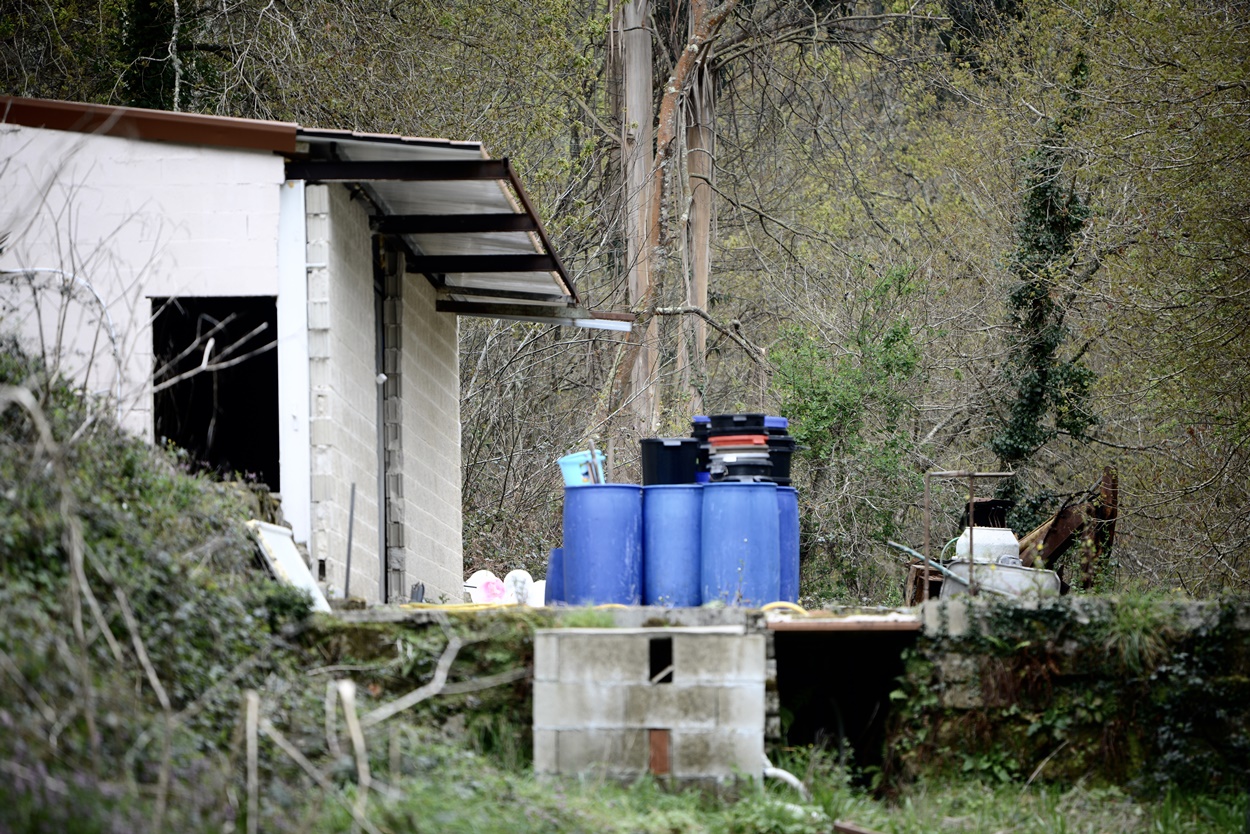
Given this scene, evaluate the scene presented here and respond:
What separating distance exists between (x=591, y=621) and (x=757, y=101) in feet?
65.1

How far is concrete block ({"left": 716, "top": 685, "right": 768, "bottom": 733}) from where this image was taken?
7.50 meters

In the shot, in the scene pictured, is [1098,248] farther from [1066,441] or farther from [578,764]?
[578,764]

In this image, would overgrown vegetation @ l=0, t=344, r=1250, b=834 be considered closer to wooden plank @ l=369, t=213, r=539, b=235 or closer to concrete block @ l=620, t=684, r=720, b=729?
concrete block @ l=620, t=684, r=720, b=729

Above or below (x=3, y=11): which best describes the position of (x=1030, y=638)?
below

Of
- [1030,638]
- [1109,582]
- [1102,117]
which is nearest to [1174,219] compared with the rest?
[1102,117]

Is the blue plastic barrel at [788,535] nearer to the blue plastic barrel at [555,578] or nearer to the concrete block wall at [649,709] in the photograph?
the blue plastic barrel at [555,578]

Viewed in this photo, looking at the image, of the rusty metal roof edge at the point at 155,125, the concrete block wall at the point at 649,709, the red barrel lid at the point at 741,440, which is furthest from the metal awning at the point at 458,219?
the concrete block wall at the point at 649,709

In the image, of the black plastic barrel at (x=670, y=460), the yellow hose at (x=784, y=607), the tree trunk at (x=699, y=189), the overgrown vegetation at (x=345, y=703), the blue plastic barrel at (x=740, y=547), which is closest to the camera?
the overgrown vegetation at (x=345, y=703)

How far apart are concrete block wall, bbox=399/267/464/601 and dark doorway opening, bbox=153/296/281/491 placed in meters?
1.20

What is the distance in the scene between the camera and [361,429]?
10.8 m

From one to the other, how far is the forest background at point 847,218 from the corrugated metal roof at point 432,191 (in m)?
2.36

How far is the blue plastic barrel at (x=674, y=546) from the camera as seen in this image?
939cm

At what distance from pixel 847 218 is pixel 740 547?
16.3 m

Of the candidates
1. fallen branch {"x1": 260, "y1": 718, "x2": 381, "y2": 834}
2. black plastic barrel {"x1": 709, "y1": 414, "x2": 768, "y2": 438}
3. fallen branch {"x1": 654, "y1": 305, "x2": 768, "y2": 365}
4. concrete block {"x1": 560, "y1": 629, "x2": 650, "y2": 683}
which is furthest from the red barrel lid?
fallen branch {"x1": 654, "y1": 305, "x2": 768, "y2": 365}
